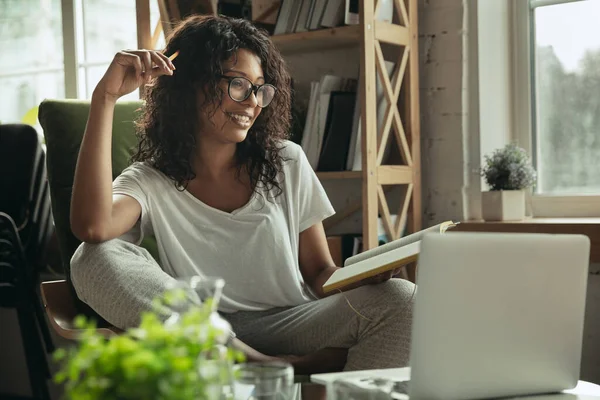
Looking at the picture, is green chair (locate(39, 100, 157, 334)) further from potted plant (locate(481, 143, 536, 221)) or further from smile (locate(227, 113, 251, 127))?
potted plant (locate(481, 143, 536, 221))

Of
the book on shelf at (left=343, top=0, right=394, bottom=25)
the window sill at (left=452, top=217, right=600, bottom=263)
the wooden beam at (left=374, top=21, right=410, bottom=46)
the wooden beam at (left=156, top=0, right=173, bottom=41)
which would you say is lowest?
the window sill at (left=452, top=217, right=600, bottom=263)

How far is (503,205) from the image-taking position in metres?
2.46

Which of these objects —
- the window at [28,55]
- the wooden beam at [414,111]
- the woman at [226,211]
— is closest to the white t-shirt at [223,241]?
the woman at [226,211]

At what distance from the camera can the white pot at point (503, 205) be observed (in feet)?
8.06

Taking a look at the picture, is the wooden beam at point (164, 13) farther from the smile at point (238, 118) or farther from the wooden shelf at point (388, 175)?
the smile at point (238, 118)

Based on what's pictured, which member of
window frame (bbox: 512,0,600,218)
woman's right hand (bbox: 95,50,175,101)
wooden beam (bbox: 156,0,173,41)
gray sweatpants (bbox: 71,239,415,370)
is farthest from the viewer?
wooden beam (bbox: 156,0,173,41)

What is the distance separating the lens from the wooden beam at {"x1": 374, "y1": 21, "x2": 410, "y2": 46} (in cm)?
249

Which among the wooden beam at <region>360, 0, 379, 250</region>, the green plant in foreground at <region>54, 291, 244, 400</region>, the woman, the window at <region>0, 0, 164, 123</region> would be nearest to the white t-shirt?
the woman

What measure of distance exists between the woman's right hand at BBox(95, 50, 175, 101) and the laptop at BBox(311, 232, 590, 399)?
3.36 feet

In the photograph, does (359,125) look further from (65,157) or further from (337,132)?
(65,157)

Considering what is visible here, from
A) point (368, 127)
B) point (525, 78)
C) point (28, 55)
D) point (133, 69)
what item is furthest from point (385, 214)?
point (28, 55)

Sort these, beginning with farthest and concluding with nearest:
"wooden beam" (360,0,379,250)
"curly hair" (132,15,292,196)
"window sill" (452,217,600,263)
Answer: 1. "wooden beam" (360,0,379,250)
2. "window sill" (452,217,600,263)
3. "curly hair" (132,15,292,196)

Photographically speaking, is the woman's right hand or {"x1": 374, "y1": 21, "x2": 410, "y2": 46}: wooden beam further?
{"x1": 374, "y1": 21, "x2": 410, "y2": 46}: wooden beam

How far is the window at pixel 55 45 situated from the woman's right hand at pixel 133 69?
67.5 inches
